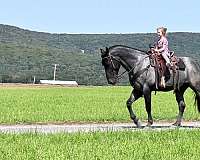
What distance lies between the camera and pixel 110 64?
55.0 feet

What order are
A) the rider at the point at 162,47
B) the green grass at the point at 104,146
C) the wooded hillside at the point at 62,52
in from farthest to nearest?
the wooded hillside at the point at 62,52 → the rider at the point at 162,47 → the green grass at the point at 104,146

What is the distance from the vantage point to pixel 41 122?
62.5 feet

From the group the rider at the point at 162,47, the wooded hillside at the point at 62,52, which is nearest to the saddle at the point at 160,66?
the rider at the point at 162,47

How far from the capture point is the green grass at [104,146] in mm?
9766

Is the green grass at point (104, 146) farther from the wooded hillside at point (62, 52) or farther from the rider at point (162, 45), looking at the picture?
the wooded hillside at point (62, 52)

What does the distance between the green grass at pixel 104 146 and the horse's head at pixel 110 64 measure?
343 cm

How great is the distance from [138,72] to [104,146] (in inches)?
227

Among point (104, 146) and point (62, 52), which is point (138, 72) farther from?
point (62, 52)

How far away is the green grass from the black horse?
2.90 meters

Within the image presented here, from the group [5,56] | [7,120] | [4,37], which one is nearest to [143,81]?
[7,120]

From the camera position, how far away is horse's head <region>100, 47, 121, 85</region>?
1669cm

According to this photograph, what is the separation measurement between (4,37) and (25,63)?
59232mm

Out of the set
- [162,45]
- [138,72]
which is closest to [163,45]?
[162,45]

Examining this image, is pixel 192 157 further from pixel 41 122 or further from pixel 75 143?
pixel 41 122
